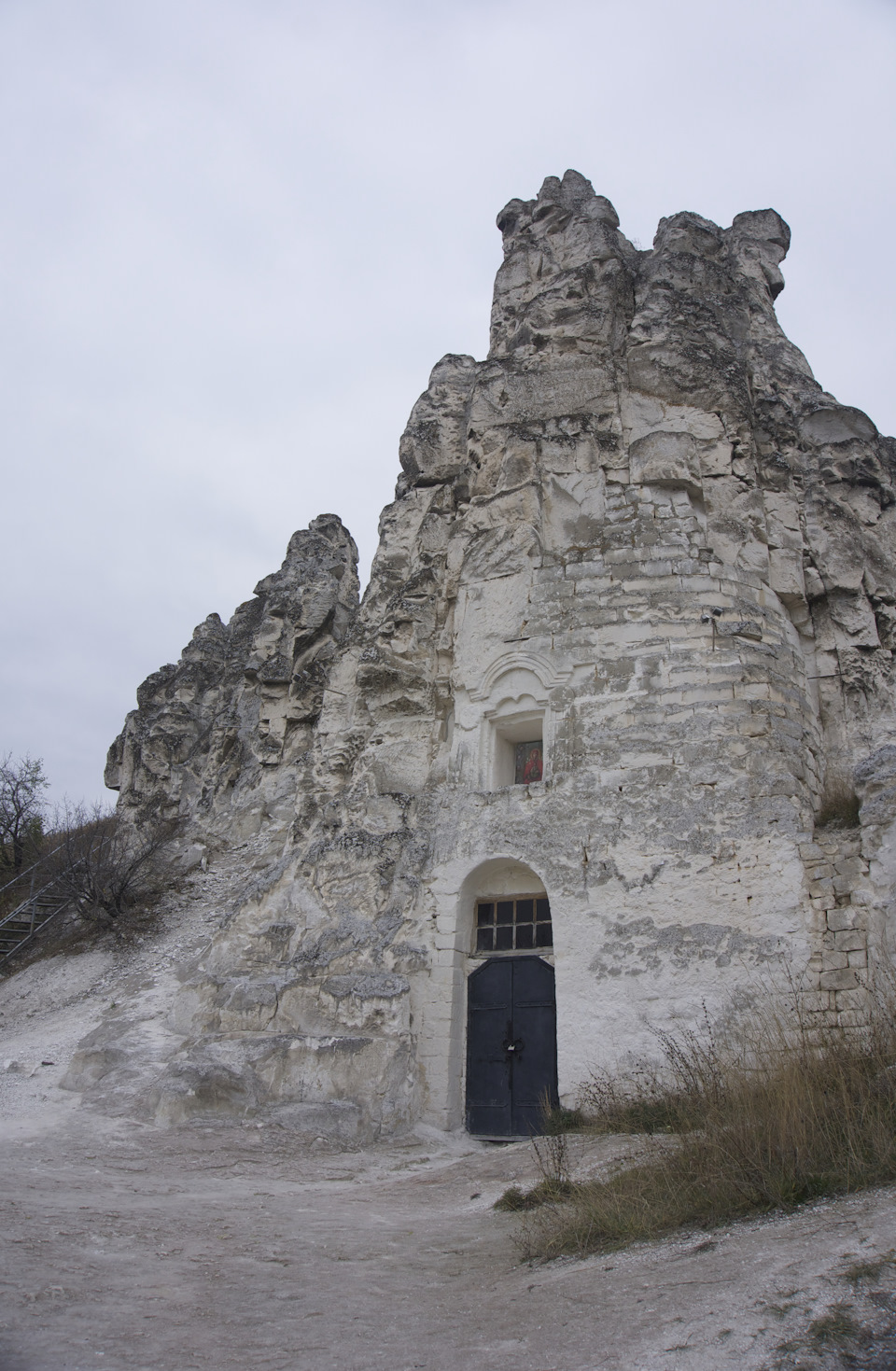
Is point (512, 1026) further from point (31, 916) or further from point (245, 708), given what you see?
point (245, 708)

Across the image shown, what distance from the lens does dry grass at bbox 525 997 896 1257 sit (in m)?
4.67

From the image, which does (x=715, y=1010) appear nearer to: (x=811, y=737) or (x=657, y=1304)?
(x=811, y=737)

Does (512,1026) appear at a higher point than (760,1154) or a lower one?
higher

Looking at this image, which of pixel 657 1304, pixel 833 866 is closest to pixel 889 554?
pixel 833 866

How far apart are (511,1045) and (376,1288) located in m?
5.61

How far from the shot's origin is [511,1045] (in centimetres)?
1009

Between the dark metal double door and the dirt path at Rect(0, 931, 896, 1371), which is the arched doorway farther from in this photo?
the dirt path at Rect(0, 931, 896, 1371)

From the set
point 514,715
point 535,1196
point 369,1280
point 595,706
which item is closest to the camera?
point 369,1280

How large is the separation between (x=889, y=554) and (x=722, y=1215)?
32.8ft

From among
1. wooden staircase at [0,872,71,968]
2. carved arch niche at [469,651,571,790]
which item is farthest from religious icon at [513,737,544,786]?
wooden staircase at [0,872,71,968]

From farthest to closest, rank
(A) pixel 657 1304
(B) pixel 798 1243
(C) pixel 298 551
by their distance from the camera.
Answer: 1. (C) pixel 298 551
2. (B) pixel 798 1243
3. (A) pixel 657 1304

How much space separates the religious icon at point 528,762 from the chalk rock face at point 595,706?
7 cm

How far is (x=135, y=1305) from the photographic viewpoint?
4121 millimetres

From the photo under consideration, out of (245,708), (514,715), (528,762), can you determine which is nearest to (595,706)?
(514,715)
